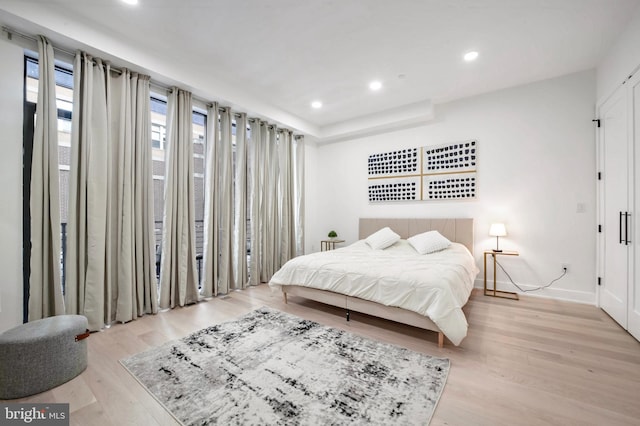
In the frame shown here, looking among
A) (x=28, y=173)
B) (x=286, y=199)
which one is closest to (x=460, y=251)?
(x=286, y=199)

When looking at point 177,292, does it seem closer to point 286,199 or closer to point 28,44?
point 286,199

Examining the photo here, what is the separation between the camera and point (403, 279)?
2.47 metres

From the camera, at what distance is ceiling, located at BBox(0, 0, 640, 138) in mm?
2246

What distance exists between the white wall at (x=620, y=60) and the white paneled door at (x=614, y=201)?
14 centimetres

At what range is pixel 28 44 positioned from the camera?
2340 mm

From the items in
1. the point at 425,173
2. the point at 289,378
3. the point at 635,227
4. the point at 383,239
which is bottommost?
the point at 289,378

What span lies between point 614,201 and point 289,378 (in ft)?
12.3

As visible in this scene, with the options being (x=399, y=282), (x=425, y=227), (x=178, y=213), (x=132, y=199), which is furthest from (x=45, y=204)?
(x=425, y=227)

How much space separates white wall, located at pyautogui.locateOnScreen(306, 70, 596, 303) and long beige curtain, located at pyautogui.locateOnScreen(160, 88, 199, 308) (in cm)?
356

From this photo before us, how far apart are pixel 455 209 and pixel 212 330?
3.82 m

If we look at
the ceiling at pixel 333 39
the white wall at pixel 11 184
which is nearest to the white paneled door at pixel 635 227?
the ceiling at pixel 333 39

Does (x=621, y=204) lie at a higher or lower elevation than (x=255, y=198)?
lower

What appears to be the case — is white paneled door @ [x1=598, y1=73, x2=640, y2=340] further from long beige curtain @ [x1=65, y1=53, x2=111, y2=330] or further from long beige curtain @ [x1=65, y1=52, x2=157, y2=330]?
long beige curtain @ [x1=65, y1=53, x2=111, y2=330]

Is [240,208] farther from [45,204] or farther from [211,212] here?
[45,204]
